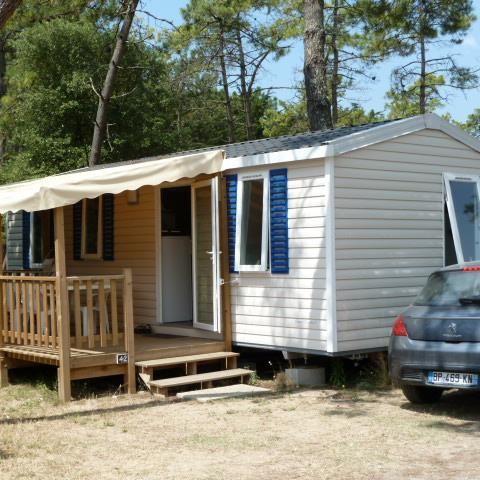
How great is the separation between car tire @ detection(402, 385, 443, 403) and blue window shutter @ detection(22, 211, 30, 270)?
836cm

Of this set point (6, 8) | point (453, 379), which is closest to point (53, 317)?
point (6, 8)

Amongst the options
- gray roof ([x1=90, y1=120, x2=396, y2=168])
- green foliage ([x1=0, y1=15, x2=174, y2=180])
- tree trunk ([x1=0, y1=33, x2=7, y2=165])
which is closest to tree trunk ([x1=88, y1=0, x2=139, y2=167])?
green foliage ([x1=0, y1=15, x2=174, y2=180])

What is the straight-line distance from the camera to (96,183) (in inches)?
350

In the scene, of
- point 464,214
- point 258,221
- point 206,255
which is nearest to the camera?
point 258,221

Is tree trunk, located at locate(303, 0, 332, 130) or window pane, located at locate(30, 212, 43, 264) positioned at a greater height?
tree trunk, located at locate(303, 0, 332, 130)

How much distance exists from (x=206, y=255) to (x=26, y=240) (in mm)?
5112

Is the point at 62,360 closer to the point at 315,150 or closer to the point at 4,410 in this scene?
the point at 4,410

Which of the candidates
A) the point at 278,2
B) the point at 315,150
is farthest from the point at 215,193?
the point at 278,2

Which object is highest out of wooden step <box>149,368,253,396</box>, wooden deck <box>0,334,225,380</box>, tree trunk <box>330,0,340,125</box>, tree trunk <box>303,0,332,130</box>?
tree trunk <box>330,0,340,125</box>

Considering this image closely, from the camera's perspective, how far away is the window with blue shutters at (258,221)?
31.0ft

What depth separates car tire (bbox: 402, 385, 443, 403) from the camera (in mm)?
8008

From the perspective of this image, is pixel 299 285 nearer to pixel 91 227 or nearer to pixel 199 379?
pixel 199 379

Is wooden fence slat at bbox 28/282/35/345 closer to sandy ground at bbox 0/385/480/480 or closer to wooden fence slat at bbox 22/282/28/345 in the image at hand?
wooden fence slat at bbox 22/282/28/345

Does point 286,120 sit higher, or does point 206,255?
point 286,120
